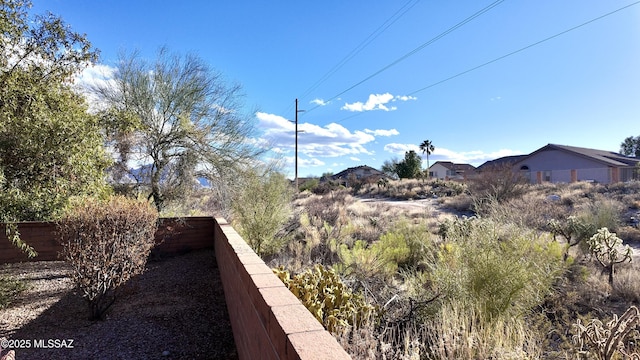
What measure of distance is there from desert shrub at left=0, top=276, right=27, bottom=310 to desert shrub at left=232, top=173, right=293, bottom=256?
4.05 meters

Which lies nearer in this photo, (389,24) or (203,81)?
(203,81)

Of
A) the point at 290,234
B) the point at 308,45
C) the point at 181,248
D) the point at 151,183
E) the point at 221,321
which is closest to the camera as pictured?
the point at 221,321

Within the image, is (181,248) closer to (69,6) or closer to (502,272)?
(69,6)

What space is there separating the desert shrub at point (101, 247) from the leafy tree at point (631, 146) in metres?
73.3

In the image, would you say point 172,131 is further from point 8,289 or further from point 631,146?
point 631,146

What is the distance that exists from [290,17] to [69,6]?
29.3 ft

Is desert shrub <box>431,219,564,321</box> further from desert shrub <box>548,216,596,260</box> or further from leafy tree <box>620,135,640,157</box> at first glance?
leafy tree <box>620,135,640,157</box>

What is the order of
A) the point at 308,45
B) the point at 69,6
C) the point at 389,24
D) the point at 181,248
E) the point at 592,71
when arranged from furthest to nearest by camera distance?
the point at 389,24 < the point at 308,45 < the point at 592,71 < the point at 181,248 < the point at 69,6

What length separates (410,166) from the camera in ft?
149

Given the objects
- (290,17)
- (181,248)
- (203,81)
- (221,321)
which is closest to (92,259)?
(221,321)

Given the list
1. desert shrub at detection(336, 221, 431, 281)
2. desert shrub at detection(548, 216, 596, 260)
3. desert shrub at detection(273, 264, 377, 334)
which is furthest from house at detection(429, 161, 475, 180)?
desert shrub at detection(273, 264, 377, 334)

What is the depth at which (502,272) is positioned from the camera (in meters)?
4.11

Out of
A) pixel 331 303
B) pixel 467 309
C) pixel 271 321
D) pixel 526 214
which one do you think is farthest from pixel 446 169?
pixel 271 321

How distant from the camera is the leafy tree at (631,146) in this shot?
5688 cm
